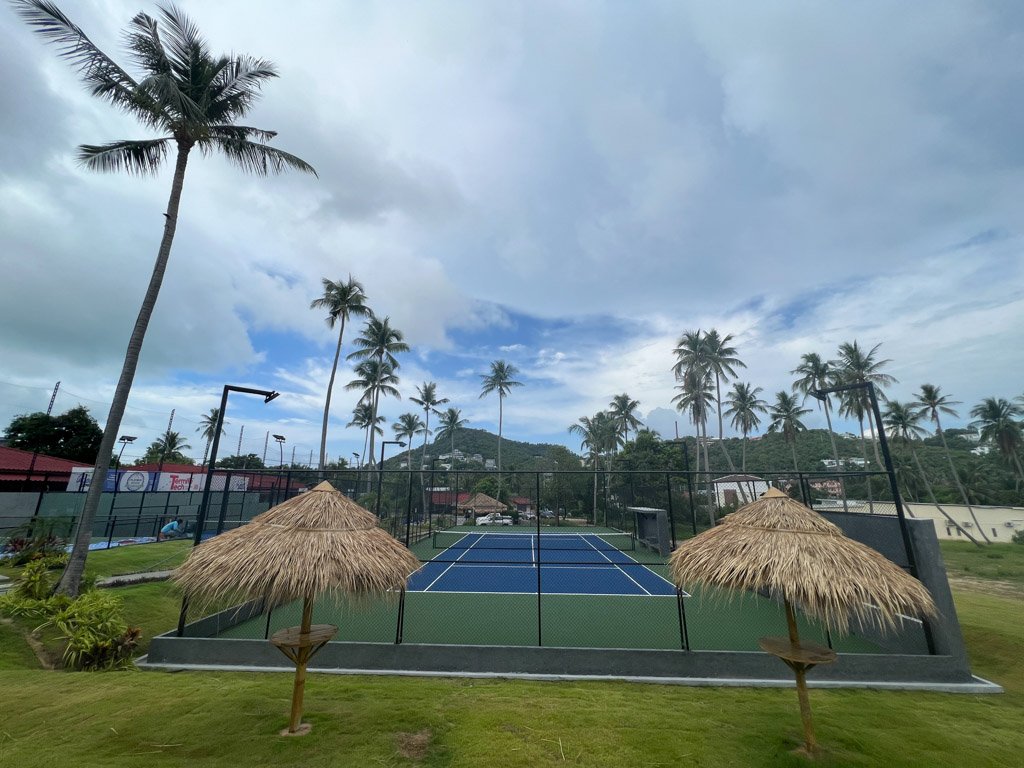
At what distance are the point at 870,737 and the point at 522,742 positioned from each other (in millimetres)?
3955

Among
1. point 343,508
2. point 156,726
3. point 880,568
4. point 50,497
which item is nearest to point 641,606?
point 880,568

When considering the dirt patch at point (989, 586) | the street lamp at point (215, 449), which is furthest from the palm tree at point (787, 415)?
the street lamp at point (215, 449)

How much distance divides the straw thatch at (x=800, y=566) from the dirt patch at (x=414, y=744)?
339 centimetres

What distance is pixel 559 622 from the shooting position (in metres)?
9.33

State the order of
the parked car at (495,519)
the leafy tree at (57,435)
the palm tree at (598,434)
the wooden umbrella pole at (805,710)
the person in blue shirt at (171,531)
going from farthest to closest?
1. the palm tree at (598,434)
2. the parked car at (495,519)
3. the leafy tree at (57,435)
4. the person in blue shirt at (171,531)
5. the wooden umbrella pole at (805,710)

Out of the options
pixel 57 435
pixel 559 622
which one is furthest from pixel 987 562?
pixel 57 435

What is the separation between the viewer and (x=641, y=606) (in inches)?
423

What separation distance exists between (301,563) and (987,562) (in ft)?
100

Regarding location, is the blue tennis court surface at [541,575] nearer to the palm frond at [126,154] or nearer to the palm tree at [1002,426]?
the palm frond at [126,154]

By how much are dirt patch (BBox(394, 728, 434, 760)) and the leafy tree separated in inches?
1776

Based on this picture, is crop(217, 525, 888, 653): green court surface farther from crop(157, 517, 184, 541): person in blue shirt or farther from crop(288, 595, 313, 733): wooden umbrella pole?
crop(157, 517, 184, 541): person in blue shirt

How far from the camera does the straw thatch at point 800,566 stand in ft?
14.8

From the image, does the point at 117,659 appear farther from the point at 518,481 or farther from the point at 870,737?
the point at 518,481

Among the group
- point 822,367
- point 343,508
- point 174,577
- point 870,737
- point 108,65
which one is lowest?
point 870,737
